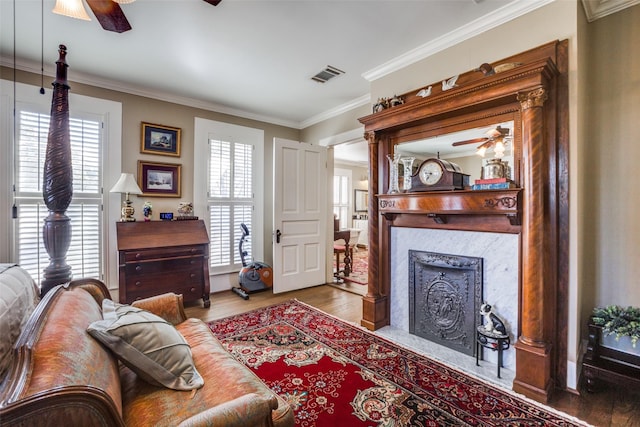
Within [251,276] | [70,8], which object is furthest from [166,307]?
[251,276]

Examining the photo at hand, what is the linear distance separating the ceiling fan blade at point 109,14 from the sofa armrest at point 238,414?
7.25ft

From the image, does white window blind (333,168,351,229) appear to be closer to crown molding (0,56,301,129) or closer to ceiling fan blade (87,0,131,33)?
crown molding (0,56,301,129)

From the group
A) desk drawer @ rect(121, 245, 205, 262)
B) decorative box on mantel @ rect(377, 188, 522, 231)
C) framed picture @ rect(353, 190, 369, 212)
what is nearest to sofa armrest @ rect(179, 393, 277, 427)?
decorative box on mantel @ rect(377, 188, 522, 231)

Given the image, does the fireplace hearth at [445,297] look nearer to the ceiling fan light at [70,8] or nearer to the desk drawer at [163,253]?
the desk drawer at [163,253]

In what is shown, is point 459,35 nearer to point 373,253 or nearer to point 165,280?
point 373,253

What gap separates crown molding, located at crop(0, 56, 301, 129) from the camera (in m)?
3.07

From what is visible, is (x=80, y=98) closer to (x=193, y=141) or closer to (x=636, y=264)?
(x=193, y=141)

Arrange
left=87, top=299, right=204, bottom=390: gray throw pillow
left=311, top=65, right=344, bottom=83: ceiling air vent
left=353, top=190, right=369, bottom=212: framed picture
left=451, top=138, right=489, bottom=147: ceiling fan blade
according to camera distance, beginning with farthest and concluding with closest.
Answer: left=353, top=190, right=369, bottom=212: framed picture → left=311, top=65, right=344, bottom=83: ceiling air vent → left=451, top=138, right=489, bottom=147: ceiling fan blade → left=87, top=299, right=204, bottom=390: gray throw pillow

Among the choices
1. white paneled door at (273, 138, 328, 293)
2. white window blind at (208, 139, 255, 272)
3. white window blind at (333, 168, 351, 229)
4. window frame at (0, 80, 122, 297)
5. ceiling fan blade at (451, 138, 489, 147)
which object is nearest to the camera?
ceiling fan blade at (451, 138, 489, 147)

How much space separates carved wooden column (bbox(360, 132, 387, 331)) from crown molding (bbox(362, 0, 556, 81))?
77 centimetres

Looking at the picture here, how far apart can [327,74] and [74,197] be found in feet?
10.7

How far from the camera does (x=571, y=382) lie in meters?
1.97

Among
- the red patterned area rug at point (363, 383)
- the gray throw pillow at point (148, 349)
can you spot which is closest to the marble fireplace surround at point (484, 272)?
the red patterned area rug at point (363, 383)

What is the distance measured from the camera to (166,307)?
6.39 feet
